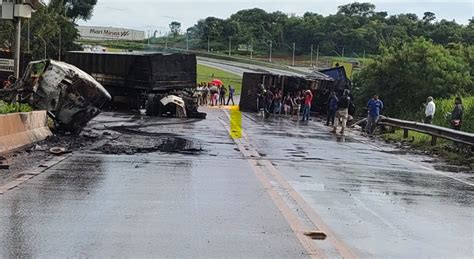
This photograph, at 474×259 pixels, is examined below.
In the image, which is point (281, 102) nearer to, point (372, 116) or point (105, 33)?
point (372, 116)

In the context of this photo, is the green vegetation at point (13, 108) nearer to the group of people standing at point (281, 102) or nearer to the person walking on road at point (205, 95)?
the group of people standing at point (281, 102)

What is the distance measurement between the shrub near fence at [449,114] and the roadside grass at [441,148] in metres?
2.46

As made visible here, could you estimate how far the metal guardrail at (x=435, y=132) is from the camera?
17280 millimetres

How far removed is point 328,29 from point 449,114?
94.5 metres

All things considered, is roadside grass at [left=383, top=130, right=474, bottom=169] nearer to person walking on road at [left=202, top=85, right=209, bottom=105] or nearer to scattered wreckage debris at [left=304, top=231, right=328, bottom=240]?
scattered wreckage debris at [left=304, top=231, right=328, bottom=240]

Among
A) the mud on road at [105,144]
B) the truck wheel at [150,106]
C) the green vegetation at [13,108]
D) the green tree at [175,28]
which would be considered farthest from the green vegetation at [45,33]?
the green tree at [175,28]

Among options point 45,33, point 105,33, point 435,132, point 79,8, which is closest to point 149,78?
point 435,132

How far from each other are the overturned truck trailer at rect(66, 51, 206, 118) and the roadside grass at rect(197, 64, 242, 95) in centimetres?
4115

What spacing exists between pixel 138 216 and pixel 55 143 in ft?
26.7

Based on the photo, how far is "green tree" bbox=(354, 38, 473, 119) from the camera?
1484 inches

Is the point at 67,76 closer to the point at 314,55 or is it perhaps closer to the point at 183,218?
the point at 183,218

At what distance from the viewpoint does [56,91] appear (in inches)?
629

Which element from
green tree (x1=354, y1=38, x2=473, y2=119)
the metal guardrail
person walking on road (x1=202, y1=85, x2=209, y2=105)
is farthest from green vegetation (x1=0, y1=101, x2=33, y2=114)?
person walking on road (x1=202, y1=85, x2=209, y2=105)

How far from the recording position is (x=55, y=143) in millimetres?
14930
